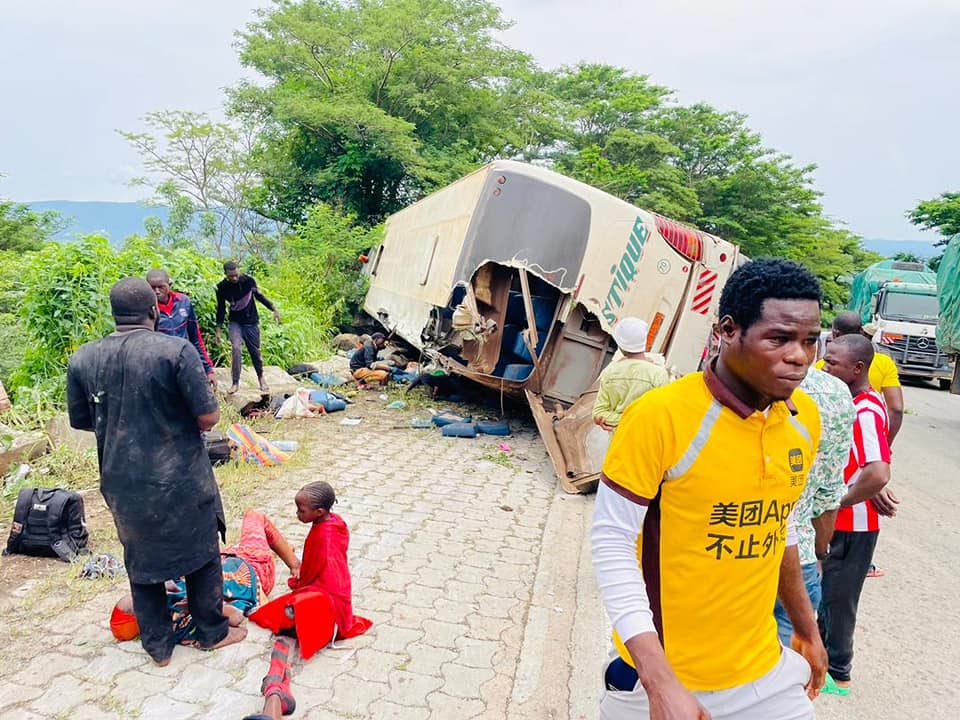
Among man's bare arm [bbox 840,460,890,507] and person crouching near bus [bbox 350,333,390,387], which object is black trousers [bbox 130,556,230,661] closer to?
man's bare arm [bbox 840,460,890,507]

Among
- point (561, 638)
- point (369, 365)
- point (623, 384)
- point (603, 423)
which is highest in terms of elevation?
point (623, 384)

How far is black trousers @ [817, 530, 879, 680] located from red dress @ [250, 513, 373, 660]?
2288mm

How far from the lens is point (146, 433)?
118 inches

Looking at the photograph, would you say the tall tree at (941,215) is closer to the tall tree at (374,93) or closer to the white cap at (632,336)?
the tall tree at (374,93)

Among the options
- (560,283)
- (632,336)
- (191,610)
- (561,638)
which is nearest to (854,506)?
(561,638)

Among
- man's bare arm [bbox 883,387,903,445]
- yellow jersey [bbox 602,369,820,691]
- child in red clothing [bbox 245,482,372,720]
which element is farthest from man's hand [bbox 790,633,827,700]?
man's bare arm [bbox 883,387,903,445]

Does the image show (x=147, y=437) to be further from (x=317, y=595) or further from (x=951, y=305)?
(x=951, y=305)

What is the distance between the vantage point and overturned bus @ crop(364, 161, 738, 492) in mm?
7094

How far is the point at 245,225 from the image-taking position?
2066 cm

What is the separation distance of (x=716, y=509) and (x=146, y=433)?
2.51 meters

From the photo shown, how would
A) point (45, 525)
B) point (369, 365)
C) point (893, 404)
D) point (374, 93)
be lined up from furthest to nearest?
point (374, 93), point (369, 365), point (893, 404), point (45, 525)

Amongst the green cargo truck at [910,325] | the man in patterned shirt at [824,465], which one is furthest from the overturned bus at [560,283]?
the green cargo truck at [910,325]

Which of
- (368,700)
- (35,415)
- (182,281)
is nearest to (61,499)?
(368,700)

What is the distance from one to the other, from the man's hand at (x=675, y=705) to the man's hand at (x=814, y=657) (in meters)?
0.67
